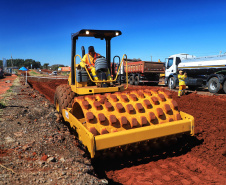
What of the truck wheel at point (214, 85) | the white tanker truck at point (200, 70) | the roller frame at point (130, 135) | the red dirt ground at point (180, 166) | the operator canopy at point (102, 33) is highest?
the operator canopy at point (102, 33)

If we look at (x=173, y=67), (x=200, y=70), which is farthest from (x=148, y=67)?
(x=200, y=70)

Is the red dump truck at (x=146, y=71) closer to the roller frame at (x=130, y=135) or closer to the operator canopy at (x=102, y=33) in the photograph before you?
the operator canopy at (x=102, y=33)

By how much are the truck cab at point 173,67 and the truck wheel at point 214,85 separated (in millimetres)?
3240

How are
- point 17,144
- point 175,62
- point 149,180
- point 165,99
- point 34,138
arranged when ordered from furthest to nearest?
point 175,62
point 165,99
point 34,138
point 17,144
point 149,180

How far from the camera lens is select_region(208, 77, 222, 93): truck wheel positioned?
1325 cm

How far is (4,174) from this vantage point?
8.44ft

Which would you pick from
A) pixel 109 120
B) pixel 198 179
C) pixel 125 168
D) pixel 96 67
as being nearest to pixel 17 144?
pixel 109 120

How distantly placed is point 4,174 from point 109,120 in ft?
5.68

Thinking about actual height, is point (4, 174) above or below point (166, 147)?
above

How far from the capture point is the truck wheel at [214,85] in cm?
1325

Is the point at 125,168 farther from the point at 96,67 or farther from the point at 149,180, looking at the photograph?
the point at 96,67

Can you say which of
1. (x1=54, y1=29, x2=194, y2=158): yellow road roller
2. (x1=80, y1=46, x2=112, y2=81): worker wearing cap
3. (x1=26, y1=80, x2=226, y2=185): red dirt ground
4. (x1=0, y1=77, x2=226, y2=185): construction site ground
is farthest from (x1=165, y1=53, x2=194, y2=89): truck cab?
(x1=54, y1=29, x2=194, y2=158): yellow road roller

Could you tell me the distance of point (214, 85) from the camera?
45.2 feet

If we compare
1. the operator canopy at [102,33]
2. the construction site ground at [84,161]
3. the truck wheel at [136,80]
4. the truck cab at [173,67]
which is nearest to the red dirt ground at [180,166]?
the construction site ground at [84,161]
